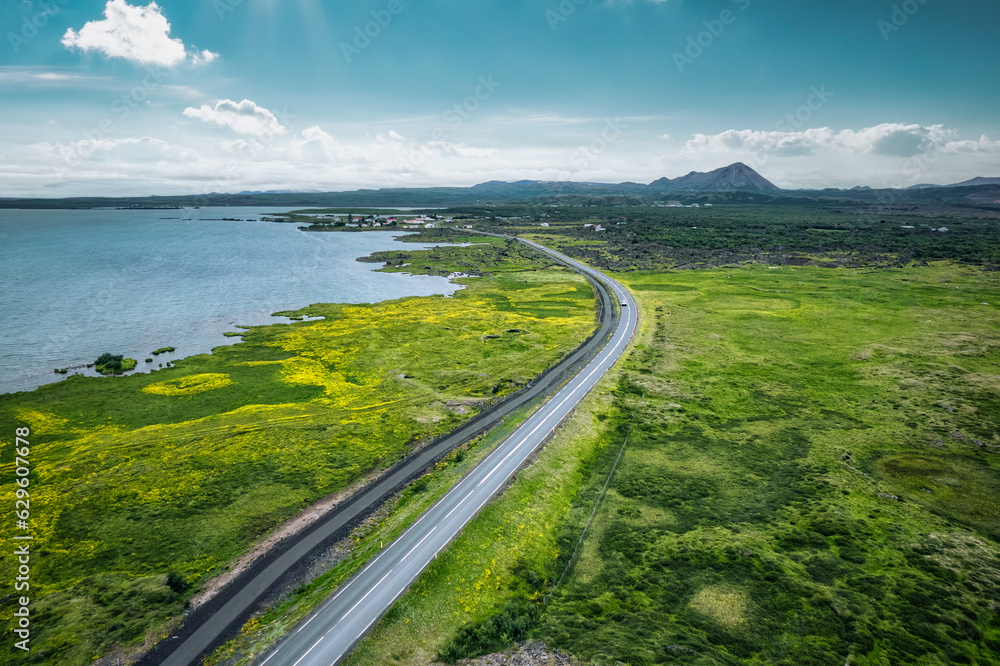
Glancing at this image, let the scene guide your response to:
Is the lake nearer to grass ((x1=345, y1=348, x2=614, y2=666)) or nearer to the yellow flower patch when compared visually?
the yellow flower patch

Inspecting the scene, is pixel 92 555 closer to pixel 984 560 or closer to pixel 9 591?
pixel 9 591

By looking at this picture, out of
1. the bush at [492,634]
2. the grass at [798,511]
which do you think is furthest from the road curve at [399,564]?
the grass at [798,511]

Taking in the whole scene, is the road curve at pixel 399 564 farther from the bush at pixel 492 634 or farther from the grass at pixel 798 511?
the grass at pixel 798 511

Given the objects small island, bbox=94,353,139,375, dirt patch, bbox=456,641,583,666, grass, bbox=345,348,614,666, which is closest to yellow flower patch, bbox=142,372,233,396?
small island, bbox=94,353,139,375

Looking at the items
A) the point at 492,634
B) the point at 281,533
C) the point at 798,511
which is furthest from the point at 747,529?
the point at 281,533

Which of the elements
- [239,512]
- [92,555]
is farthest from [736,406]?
[92,555]

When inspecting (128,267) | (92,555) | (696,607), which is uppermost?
(128,267)

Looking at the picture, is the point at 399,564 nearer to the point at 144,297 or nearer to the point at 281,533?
the point at 281,533
